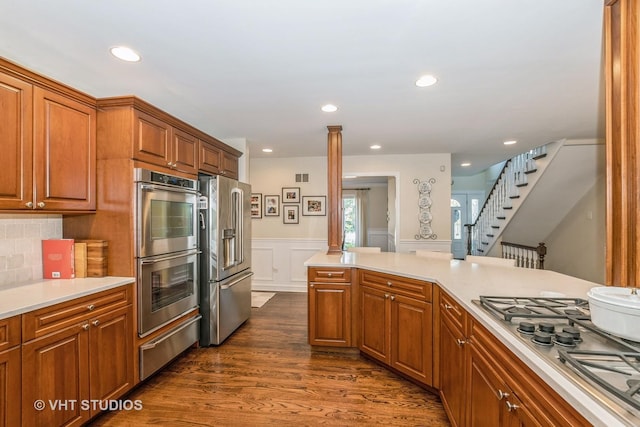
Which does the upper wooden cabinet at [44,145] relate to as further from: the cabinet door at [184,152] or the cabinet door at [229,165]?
the cabinet door at [229,165]

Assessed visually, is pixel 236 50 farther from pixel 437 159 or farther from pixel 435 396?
pixel 437 159

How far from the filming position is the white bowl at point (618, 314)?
36.7 inches

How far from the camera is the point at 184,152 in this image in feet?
9.00

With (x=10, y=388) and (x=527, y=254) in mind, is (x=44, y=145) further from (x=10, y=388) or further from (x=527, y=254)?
A: (x=527, y=254)

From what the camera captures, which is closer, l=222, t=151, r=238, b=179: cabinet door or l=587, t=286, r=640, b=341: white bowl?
l=587, t=286, r=640, b=341: white bowl

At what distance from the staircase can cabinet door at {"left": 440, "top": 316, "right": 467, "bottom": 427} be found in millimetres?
3860

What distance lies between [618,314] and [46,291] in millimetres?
2764

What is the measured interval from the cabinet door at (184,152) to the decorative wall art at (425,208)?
368cm

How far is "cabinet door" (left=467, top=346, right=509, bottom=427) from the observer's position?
119cm

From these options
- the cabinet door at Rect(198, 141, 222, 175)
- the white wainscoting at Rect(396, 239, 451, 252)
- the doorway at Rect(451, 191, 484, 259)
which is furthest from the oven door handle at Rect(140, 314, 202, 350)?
the doorway at Rect(451, 191, 484, 259)

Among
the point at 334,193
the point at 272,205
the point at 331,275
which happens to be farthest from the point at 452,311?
the point at 272,205

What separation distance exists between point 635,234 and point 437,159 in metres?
4.09

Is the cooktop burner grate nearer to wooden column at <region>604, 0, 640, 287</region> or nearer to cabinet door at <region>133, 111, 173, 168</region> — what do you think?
wooden column at <region>604, 0, 640, 287</region>

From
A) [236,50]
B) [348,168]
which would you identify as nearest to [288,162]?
[348,168]
